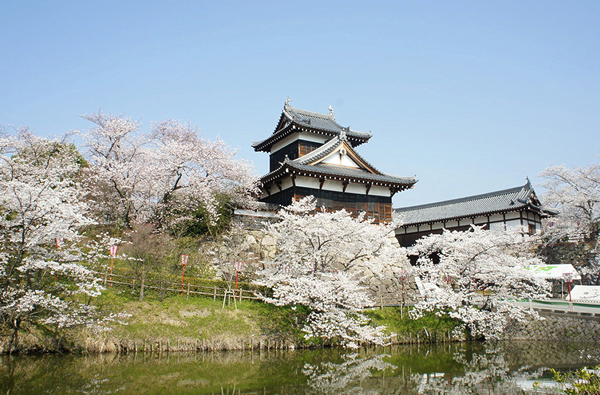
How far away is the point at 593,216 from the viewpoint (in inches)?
1230

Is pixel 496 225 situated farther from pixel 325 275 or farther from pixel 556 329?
pixel 325 275

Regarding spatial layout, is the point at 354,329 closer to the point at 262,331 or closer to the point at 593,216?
the point at 262,331

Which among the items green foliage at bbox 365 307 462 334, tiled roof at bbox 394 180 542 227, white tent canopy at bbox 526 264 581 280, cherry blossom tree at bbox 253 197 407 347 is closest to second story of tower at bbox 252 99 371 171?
cherry blossom tree at bbox 253 197 407 347

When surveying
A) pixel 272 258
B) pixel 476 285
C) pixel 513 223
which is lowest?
pixel 476 285

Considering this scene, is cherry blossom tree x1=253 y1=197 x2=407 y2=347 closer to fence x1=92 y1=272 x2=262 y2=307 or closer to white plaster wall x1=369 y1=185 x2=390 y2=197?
fence x1=92 y1=272 x2=262 y2=307

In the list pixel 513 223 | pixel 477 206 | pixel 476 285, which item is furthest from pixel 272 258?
pixel 513 223

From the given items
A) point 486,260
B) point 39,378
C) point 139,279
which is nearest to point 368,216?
point 486,260

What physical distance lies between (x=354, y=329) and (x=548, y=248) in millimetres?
24733

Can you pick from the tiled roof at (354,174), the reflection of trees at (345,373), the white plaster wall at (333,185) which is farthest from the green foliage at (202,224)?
the reflection of trees at (345,373)

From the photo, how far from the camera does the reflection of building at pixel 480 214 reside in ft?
110

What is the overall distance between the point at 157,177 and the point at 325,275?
38.1 ft

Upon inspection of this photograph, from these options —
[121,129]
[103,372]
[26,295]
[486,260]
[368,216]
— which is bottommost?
[103,372]

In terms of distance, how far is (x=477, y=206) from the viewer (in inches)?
1401

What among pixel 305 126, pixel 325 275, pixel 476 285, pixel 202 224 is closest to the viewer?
pixel 325 275
